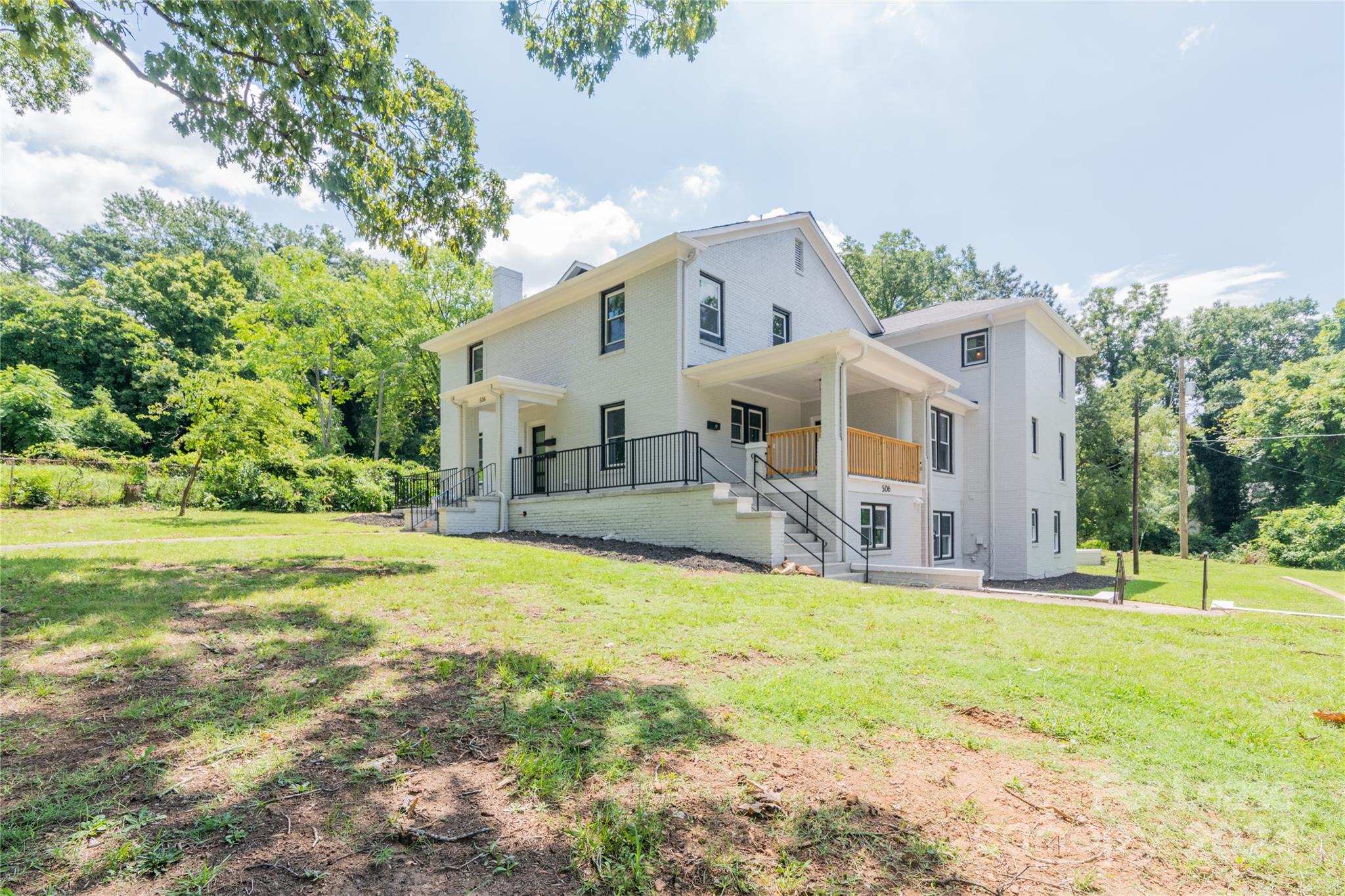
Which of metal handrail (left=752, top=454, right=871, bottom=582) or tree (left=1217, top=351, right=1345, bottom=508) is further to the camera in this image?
tree (left=1217, top=351, right=1345, bottom=508)

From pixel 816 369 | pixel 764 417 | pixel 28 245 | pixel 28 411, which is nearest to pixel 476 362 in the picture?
pixel 764 417

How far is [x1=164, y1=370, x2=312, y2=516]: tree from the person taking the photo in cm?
1507

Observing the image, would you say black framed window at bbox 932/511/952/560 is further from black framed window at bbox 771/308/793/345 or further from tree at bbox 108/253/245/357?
tree at bbox 108/253/245/357

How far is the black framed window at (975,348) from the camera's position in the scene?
61.1 feet

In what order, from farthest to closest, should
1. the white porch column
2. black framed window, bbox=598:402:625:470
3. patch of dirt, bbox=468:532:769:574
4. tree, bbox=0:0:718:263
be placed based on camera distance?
black framed window, bbox=598:402:625:470, the white porch column, patch of dirt, bbox=468:532:769:574, tree, bbox=0:0:718:263

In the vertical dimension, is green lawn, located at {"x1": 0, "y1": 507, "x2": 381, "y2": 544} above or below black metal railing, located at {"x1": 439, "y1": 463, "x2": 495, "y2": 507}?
below

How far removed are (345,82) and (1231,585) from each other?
22988 mm

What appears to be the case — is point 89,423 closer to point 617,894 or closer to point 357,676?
point 357,676

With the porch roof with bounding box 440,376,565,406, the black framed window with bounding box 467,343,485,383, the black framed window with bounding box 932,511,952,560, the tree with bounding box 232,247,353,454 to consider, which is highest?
the tree with bounding box 232,247,353,454

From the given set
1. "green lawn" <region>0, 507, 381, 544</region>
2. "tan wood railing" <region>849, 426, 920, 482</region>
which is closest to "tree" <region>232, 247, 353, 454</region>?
"green lawn" <region>0, 507, 381, 544</region>

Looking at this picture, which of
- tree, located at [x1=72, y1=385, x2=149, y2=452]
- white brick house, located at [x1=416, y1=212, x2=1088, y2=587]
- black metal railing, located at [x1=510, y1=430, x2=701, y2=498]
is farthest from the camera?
tree, located at [x1=72, y1=385, x2=149, y2=452]

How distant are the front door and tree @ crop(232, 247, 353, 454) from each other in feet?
58.6

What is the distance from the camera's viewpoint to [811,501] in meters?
12.5

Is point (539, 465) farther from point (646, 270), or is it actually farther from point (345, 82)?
point (345, 82)
